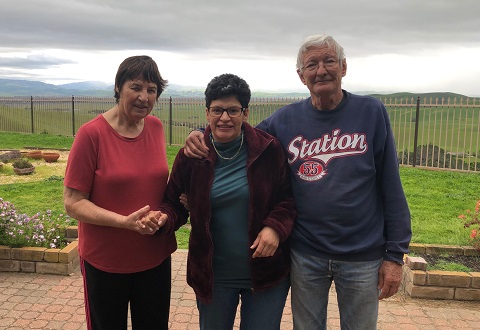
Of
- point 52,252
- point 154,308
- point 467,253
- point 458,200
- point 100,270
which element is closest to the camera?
point 100,270

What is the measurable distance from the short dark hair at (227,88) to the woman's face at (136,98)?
36cm

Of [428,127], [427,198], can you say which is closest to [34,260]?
[427,198]

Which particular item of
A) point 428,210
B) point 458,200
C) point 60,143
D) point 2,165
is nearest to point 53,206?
point 2,165

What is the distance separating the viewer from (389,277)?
88.3 inches

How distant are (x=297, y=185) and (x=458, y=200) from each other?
24.1 feet

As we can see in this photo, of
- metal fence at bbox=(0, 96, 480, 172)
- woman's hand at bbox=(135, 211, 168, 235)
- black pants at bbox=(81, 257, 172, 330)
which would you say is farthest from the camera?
metal fence at bbox=(0, 96, 480, 172)

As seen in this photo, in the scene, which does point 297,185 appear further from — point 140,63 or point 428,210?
point 428,210

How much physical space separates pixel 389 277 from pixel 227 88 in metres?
1.31

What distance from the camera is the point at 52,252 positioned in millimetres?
4762

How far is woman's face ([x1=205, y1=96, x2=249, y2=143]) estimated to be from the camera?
221cm

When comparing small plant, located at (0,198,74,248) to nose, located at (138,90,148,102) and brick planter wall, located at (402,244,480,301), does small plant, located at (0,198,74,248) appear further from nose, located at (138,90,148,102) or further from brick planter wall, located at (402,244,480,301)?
brick planter wall, located at (402,244,480,301)

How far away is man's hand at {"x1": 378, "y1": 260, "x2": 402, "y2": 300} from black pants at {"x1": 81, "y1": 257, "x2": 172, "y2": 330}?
1264 mm

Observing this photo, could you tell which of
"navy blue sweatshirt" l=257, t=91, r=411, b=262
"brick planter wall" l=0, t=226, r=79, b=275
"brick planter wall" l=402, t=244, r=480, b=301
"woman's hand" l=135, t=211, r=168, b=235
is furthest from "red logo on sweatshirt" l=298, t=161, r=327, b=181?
"brick planter wall" l=0, t=226, r=79, b=275

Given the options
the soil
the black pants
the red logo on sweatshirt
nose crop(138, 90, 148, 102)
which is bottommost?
the soil
